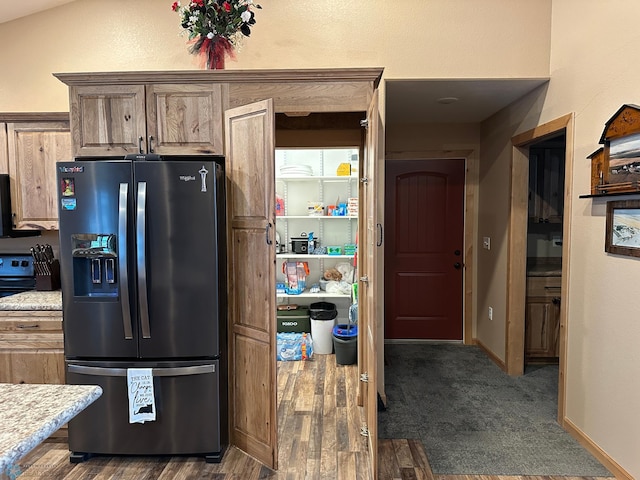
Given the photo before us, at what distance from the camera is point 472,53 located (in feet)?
9.00

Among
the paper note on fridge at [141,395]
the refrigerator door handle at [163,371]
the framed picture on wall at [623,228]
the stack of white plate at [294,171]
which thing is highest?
the stack of white plate at [294,171]

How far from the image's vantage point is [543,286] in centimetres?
368

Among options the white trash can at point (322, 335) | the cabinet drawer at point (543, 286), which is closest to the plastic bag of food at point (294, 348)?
the white trash can at point (322, 335)

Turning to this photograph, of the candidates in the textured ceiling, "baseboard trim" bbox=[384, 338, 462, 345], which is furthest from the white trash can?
the textured ceiling

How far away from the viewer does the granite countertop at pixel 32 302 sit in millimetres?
2457

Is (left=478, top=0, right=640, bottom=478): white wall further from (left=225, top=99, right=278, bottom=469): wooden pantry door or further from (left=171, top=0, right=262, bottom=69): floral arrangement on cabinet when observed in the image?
(left=171, top=0, right=262, bottom=69): floral arrangement on cabinet

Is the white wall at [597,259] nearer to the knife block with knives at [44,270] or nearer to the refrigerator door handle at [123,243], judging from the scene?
the refrigerator door handle at [123,243]

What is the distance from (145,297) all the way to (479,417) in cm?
246

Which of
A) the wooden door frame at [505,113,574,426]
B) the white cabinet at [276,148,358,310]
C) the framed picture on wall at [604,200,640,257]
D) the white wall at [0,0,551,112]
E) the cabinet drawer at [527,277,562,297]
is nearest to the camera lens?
the framed picture on wall at [604,200,640,257]

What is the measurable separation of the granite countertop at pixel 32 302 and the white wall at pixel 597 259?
11.0 feet

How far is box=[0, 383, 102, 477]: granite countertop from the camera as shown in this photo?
841 millimetres

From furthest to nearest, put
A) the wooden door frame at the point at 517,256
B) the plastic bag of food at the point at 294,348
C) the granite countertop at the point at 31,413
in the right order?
the plastic bag of food at the point at 294,348 → the wooden door frame at the point at 517,256 → the granite countertop at the point at 31,413

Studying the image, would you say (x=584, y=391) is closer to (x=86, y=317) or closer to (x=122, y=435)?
(x=122, y=435)

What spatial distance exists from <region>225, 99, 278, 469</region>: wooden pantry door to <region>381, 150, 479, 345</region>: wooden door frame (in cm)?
241
